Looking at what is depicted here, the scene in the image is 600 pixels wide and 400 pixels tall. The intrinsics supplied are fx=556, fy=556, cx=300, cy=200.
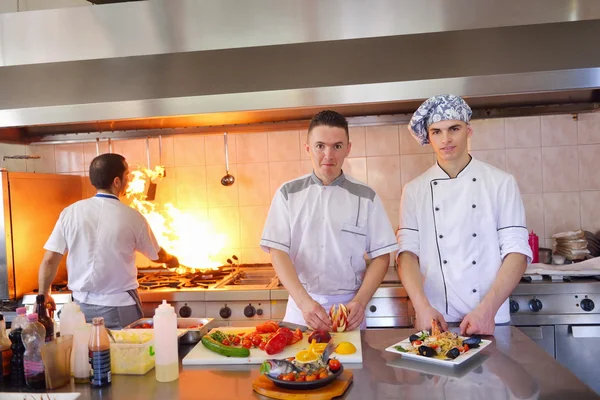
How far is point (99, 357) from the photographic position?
5.52 ft

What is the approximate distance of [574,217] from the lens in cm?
379

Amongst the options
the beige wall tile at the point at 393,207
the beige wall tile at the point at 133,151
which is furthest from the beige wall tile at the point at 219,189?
the beige wall tile at the point at 393,207

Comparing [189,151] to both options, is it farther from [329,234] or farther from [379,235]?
[379,235]

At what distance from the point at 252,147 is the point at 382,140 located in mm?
951

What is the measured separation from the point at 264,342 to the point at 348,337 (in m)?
0.32

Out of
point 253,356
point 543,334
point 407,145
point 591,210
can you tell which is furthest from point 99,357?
point 591,210

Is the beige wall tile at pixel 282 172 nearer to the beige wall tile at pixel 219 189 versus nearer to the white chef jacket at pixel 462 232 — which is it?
the beige wall tile at pixel 219 189

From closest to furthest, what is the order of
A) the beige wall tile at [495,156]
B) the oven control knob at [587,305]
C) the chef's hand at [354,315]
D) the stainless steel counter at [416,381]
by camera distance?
the stainless steel counter at [416,381] → the chef's hand at [354,315] → the oven control knob at [587,305] → the beige wall tile at [495,156]

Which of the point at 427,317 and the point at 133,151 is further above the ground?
the point at 133,151

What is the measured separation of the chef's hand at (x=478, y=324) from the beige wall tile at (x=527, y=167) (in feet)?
6.49

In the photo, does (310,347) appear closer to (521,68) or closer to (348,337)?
(348,337)

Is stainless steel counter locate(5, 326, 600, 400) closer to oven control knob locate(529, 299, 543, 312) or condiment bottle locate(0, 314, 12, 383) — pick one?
condiment bottle locate(0, 314, 12, 383)

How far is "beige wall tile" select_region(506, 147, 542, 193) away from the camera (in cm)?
379

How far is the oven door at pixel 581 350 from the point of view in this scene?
3090mm
